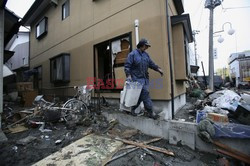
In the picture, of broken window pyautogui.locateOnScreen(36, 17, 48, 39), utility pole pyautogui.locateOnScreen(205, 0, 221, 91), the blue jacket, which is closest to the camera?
the blue jacket

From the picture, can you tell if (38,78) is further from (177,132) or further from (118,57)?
(177,132)

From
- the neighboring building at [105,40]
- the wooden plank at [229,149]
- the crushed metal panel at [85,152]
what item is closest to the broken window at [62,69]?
the neighboring building at [105,40]

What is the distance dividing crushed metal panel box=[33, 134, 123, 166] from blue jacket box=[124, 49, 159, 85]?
1428 mm

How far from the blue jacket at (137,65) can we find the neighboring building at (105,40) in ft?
1.71

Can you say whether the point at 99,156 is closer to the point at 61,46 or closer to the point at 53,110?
the point at 53,110

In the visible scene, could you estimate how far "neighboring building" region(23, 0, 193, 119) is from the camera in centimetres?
332

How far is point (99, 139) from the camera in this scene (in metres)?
2.72

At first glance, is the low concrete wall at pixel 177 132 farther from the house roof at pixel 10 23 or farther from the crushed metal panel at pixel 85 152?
the house roof at pixel 10 23

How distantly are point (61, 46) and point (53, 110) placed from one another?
4.37 metres

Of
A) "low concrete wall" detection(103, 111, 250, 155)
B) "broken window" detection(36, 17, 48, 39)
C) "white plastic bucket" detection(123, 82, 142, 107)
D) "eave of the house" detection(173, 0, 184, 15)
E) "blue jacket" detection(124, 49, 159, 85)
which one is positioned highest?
"broken window" detection(36, 17, 48, 39)

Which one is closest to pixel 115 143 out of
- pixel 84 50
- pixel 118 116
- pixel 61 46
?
pixel 118 116

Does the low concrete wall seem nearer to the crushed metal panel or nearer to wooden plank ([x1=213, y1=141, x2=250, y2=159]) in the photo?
wooden plank ([x1=213, y1=141, x2=250, y2=159])

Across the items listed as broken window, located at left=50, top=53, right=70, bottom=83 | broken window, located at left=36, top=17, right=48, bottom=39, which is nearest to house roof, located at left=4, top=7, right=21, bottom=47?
broken window, located at left=50, top=53, right=70, bottom=83

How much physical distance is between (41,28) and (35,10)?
3.83 ft
